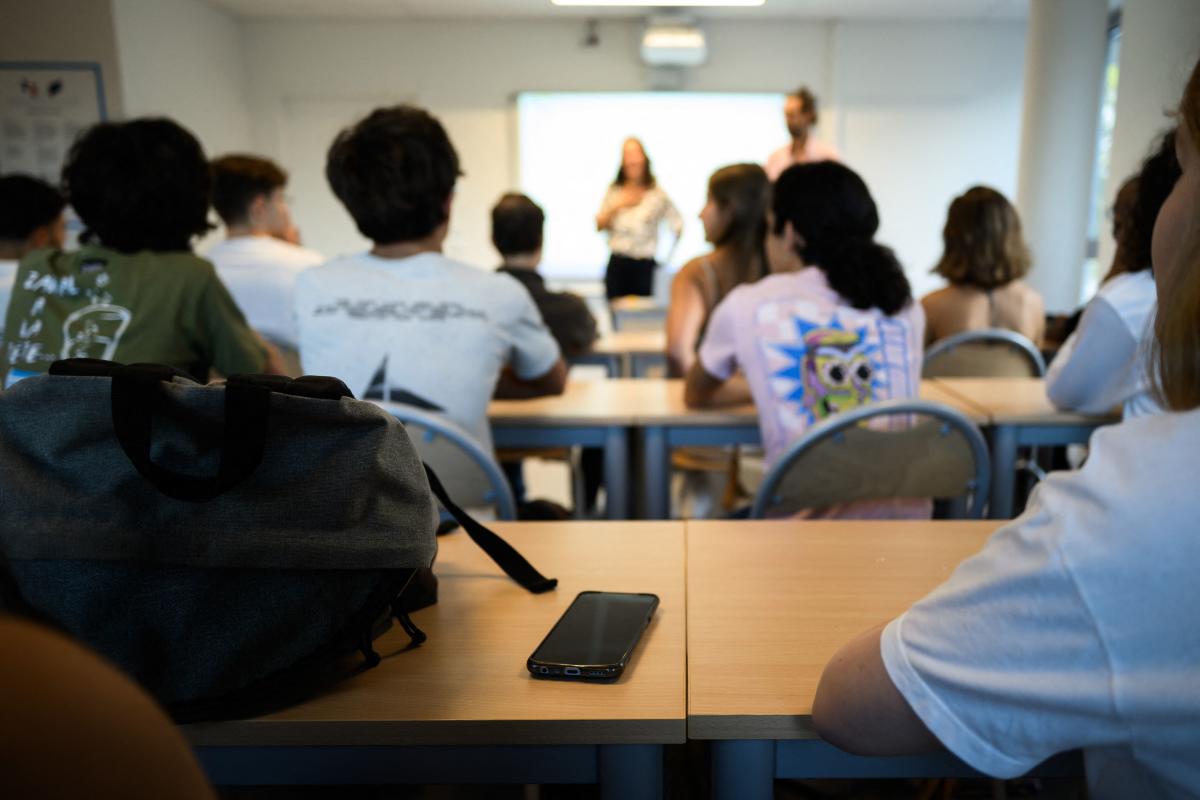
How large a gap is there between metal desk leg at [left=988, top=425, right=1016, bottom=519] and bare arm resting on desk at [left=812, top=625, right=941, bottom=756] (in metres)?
1.48

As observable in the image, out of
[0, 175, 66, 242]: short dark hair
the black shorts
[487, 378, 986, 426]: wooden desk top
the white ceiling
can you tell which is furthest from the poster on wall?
the black shorts

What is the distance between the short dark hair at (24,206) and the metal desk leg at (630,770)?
8.82 feet

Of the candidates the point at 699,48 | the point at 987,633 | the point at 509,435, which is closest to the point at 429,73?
the point at 699,48

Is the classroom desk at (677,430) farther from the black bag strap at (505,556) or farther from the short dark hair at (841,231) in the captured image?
the black bag strap at (505,556)

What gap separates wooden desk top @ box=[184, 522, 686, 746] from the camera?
2.42ft

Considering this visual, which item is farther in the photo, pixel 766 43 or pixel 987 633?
pixel 766 43

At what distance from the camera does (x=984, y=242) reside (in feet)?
8.98

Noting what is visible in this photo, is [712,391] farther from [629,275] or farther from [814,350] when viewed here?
[629,275]

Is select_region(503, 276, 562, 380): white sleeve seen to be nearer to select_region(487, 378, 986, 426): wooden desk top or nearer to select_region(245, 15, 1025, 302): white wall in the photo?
select_region(487, 378, 986, 426): wooden desk top

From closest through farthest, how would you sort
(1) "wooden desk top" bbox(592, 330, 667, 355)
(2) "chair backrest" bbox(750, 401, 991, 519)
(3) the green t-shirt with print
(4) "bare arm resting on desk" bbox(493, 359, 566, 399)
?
(2) "chair backrest" bbox(750, 401, 991, 519), (3) the green t-shirt with print, (4) "bare arm resting on desk" bbox(493, 359, 566, 399), (1) "wooden desk top" bbox(592, 330, 667, 355)

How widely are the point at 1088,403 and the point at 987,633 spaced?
163 cm

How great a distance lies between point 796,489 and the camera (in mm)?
1516

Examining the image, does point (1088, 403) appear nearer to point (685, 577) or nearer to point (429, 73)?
point (685, 577)

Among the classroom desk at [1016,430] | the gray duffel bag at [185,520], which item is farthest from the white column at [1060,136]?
the gray duffel bag at [185,520]
